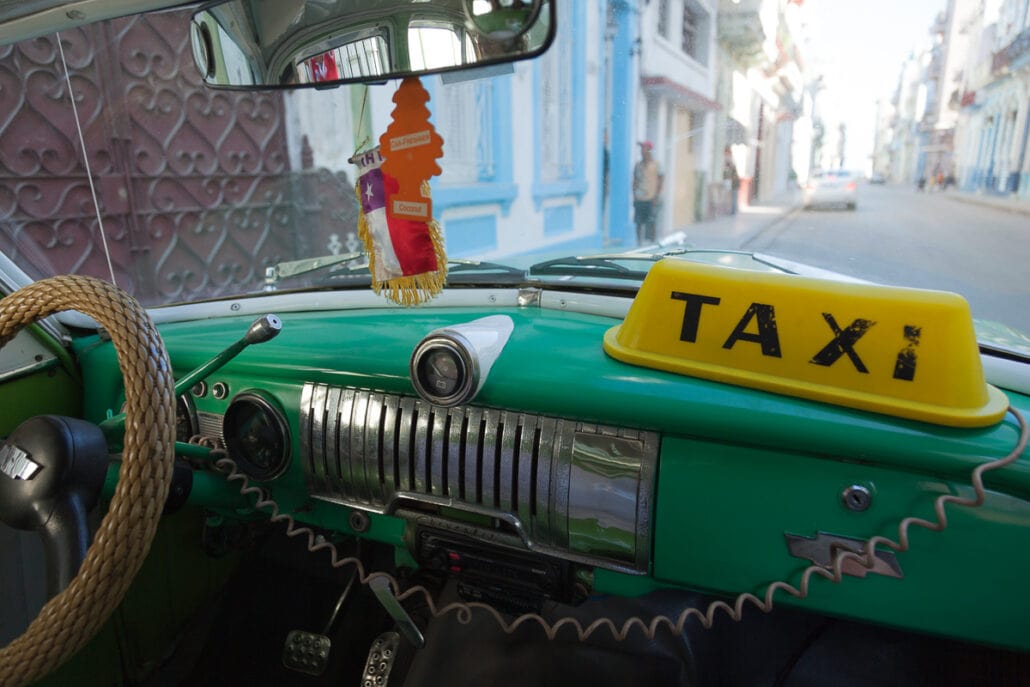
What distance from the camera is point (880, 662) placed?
1425mm

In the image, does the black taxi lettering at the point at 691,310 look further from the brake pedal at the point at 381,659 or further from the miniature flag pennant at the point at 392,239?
the brake pedal at the point at 381,659

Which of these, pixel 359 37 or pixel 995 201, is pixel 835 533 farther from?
pixel 359 37

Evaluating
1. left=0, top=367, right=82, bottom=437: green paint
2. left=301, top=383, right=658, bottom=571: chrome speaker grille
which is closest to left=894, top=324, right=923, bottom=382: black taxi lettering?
left=301, top=383, right=658, bottom=571: chrome speaker grille

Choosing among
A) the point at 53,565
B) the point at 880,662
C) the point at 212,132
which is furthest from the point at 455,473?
the point at 212,132

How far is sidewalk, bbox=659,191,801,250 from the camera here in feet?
5.52

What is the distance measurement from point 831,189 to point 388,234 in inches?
43.2

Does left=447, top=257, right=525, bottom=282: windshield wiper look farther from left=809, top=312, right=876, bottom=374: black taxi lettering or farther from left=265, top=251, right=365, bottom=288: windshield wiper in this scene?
left=809, top=312, right=876, bottom=374: black taxi lettering

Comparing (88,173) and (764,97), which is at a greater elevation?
(764,97)

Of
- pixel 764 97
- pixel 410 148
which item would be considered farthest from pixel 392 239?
pixel 764 97

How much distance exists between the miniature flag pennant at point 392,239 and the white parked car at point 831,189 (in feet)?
3.03

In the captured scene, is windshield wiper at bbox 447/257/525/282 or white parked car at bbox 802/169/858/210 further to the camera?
windshield wiper at bbox 447/257/525/282

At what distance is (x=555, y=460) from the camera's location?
1261 millimetres

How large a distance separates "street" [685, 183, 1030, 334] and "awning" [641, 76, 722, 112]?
0.28m

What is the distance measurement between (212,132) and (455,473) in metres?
Result: 1.98
